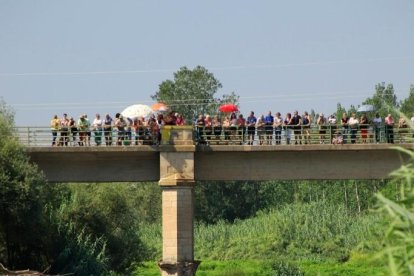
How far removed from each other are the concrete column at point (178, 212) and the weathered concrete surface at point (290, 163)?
1.16 meters

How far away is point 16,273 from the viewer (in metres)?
39.9

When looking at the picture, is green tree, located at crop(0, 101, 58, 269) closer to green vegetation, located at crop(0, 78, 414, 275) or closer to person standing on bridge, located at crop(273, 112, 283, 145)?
green vegetation, located at crop(0, 78, 414, 275)

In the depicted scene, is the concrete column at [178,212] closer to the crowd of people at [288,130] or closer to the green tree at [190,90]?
the crowd of people at [288,130]

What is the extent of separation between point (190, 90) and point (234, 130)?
73.4m

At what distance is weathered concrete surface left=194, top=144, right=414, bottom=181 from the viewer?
48.8 m

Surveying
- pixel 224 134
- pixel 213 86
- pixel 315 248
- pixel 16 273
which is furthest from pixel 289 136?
pixel 213 86

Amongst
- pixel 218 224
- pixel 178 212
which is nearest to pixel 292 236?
pixel 218 224

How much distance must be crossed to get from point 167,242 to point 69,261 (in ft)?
13.2

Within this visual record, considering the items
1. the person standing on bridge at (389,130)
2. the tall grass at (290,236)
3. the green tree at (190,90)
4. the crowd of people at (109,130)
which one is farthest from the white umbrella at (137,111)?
the green tree at (190,90)

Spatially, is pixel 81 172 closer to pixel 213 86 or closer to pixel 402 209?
pixel 402 209

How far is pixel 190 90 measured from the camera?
123 meters

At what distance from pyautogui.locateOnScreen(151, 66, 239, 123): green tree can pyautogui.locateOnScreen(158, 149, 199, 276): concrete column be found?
72.2 m

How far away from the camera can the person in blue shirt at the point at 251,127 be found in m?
49.1

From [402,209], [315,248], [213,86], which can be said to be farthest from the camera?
[213,86]
